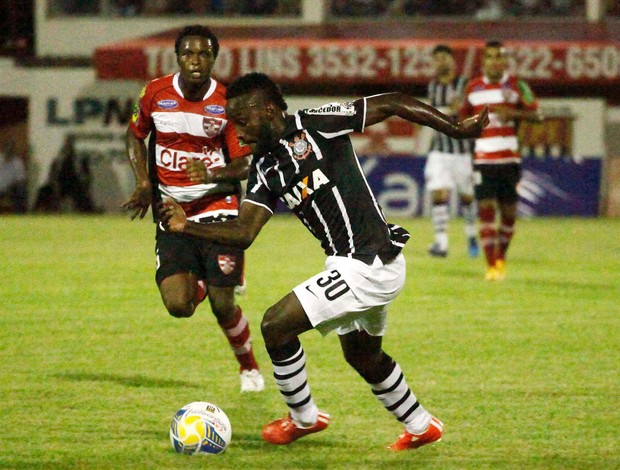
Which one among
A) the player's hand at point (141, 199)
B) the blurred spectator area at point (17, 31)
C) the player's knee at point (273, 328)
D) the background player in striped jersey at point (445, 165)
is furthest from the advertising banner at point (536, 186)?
the player's knee at point (273, 328)

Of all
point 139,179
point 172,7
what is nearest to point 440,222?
point 139,179

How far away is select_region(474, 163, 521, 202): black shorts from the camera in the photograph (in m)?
12.8

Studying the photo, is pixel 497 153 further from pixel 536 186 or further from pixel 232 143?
Answer: pixel 536 186

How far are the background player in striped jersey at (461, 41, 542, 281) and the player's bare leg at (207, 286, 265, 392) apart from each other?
586 centimetres

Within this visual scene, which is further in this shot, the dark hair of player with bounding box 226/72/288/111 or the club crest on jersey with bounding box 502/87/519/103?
the club crest on jersey with bounding box 502/87/519/103

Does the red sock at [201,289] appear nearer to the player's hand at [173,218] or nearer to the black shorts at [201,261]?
the black shorts at [201,261]

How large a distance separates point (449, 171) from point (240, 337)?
8338 millimetres

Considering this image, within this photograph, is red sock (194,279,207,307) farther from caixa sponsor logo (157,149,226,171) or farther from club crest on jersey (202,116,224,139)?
club crest on jersey (202,116,224,139)

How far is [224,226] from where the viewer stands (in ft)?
18.1

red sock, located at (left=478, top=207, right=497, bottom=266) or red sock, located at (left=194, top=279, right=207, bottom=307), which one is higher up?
red sock, located at (left=194, top=279, right=207, bottom=307)

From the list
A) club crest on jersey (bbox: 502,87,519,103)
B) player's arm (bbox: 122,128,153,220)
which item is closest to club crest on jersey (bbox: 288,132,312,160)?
player's arm (bbox: 122,128,153,220)

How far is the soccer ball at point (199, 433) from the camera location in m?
5.66

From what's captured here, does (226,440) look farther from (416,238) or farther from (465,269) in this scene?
(416,238)

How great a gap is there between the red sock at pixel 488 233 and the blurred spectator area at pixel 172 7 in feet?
50.6
